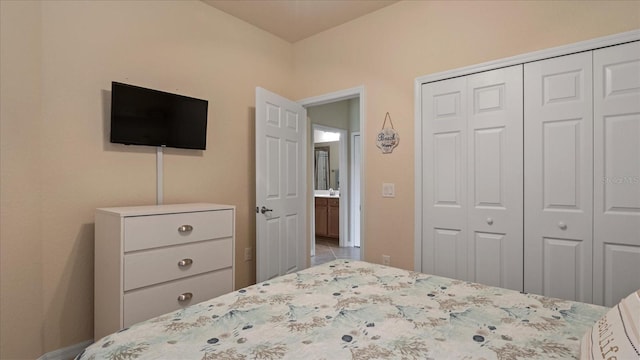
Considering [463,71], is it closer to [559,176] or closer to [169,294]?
[559,176]

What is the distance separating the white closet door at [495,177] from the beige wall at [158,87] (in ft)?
0.80

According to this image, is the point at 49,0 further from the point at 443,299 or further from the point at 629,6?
the point at 629,6

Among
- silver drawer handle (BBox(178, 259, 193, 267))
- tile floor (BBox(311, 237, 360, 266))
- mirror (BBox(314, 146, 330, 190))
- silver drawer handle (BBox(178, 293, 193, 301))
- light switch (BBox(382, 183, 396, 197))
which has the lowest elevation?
tile floor (BBox(311, 237, 360, 266))

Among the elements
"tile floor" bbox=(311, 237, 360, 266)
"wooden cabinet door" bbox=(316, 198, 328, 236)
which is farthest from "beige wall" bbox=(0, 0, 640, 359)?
"wooden cabinet door" bbox=(316, 198, 328, 236)

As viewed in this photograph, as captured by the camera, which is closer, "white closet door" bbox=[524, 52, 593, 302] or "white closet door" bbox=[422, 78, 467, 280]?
"white closet door" bbox=[524, 52, 593, 302]

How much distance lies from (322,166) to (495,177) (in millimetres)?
4892

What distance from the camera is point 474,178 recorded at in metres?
2.48

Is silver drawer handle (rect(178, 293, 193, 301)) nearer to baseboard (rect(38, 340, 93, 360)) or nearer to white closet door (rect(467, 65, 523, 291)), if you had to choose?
baseboard (rect(38, 340, 93, 360))

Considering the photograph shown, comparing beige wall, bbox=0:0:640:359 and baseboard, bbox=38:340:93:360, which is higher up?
beige wall, bbox=0:0:640:359

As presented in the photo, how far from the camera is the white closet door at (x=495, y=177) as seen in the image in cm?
229

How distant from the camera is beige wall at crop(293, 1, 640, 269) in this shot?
2.15 metres

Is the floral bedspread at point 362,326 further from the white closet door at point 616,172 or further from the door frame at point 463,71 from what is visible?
the door frame at point 463,71

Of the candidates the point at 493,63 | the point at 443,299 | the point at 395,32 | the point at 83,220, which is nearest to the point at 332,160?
the point at 395,32

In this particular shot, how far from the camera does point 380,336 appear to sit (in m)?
1.06
